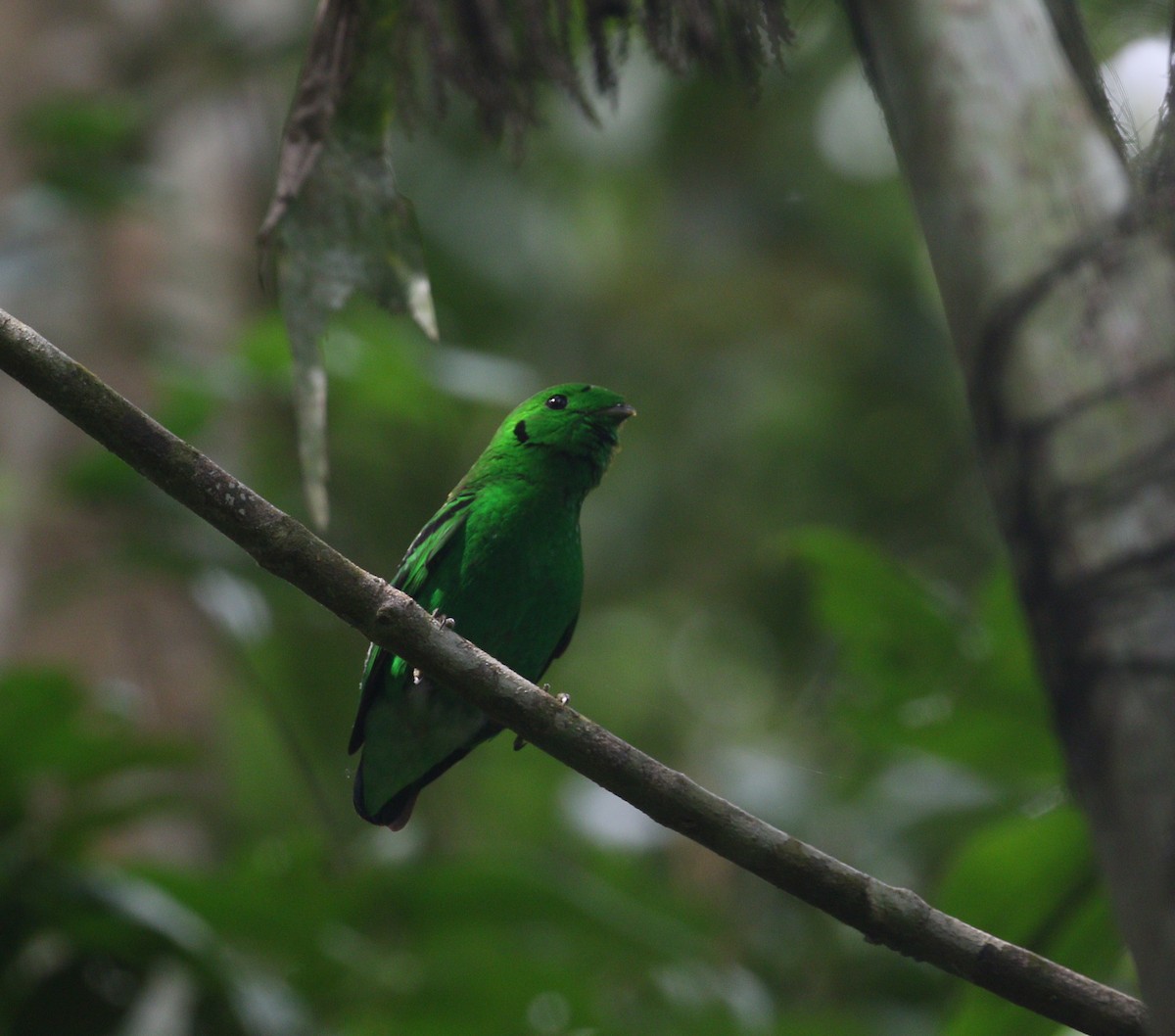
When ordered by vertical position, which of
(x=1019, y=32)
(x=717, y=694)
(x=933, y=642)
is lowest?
(x=717, y=694)

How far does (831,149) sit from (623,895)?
6948 mm

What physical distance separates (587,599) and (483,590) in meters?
6.81

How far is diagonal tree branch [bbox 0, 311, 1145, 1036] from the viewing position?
231 centimetres

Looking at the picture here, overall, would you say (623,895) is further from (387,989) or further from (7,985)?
(7,985)

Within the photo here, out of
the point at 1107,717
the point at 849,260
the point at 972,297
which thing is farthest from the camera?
the point at 849,260

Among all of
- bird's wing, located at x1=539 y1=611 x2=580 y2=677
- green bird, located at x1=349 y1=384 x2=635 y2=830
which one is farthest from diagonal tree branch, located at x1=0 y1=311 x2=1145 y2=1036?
bird's wing, located at x1=539 y1=611 x2=580 y2=677

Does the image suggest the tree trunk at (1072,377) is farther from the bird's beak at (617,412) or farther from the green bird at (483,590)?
the bird's beak at (617,412)

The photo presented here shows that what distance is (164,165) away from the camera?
8.28 metres

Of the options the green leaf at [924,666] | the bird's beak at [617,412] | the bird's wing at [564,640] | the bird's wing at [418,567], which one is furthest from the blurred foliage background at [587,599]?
the bird's wing at [564,640]

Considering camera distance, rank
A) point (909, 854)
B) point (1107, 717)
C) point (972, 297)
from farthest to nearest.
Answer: point (909, 854)
point (972, 297)
point (1107, 717)

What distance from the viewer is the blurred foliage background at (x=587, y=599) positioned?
178 inches

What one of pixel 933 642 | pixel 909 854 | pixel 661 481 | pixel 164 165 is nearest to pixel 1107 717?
pixel 933 642

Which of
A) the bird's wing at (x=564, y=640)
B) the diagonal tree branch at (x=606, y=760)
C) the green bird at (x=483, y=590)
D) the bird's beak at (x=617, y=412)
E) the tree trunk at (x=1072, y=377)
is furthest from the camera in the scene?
the bird's beak at (x=617, y=412)

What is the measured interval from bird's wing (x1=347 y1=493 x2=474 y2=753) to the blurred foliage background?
286 millimetres
